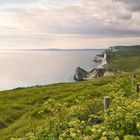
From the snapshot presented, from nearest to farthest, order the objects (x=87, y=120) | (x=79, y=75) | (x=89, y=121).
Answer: (x=89, y=121) → (x=87, y=120) → (x=79, y=75)

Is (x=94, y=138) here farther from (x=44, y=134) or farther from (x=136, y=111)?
(x=44, y=134)

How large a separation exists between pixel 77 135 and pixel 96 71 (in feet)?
563

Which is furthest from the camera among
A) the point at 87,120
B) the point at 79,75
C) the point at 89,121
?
the point at 79,75

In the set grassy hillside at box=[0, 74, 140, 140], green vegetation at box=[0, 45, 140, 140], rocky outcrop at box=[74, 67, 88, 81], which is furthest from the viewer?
rocky outcrop at box=[74, 67, 88, 81]

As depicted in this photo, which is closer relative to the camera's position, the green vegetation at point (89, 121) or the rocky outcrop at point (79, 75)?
the green vegetation at point (89, 121)

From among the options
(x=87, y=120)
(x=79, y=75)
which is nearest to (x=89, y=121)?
(x=87, y=120)

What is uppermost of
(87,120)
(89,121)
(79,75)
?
(89,121)

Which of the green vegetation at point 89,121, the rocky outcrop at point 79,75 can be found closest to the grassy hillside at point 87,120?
the green vegetation at point 89,121

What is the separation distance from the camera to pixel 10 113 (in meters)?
41.9

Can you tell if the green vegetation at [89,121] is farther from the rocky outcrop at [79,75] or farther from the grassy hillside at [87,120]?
the rocky outcrop at [79,75]

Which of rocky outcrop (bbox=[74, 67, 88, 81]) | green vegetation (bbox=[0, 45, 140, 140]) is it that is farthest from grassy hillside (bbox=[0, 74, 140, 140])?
rocky outcrop (bbox=[74, 67, 88, 81])

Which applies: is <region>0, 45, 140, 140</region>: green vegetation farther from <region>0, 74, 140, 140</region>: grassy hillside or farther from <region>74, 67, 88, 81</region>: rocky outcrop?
<region>74, 67, 88, 81</region>: rocky outcrop

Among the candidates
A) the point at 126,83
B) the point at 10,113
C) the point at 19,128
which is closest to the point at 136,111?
the point at 126,83

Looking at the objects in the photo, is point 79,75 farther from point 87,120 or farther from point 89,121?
point 89,121
